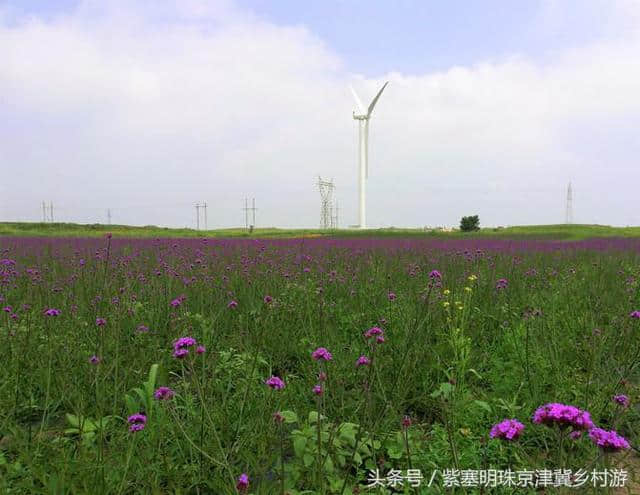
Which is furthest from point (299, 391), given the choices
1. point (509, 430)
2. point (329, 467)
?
point (509, 430)

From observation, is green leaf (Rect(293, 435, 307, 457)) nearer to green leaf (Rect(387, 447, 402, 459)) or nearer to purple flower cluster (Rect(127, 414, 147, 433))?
green leaf (Rect(387, 447, 402, 459))

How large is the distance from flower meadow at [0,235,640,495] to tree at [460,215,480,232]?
160 ft

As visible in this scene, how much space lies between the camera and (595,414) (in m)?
2.38

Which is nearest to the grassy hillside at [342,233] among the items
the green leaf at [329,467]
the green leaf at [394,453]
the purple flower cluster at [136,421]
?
the green leaf at [394,453]

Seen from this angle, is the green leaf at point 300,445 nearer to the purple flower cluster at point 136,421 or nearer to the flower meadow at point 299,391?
the flower meadow at point 299,391

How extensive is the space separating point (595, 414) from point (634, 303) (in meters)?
2.51

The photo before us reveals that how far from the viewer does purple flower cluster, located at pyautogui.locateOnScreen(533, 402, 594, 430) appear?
1.14m

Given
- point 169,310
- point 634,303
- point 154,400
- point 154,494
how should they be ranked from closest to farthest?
1. point 154,494
2. point 154,400
3. point 169,310
4. point 634,303

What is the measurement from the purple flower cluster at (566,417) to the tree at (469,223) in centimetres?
5285

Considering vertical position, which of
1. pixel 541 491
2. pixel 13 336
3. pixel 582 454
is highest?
pixel 13 336

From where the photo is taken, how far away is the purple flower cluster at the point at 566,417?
1.14 m

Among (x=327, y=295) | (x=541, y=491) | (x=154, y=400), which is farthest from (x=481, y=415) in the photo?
(x=327, y=295)

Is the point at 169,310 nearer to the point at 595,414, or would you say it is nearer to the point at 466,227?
the point at 595,414

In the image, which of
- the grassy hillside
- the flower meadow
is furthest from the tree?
the flower meadow
